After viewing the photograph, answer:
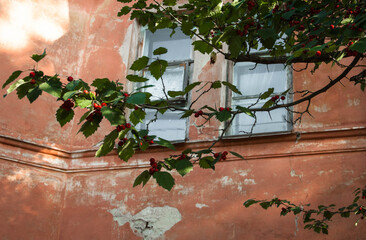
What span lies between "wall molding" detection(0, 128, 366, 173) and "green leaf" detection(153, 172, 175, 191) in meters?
2.74

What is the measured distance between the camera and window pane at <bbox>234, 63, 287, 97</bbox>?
6375 mm

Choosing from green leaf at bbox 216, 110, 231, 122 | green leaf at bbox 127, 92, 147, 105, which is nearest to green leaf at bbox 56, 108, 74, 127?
green leaf at bbox 127, 92, 147, 105

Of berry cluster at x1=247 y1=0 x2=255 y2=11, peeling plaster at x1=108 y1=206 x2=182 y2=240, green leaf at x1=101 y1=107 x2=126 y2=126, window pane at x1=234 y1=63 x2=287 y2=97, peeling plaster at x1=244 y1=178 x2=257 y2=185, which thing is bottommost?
peeling plaster at x1=108 y1=206 x2=182 y2=240

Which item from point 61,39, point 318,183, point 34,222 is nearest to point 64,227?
point 34,222

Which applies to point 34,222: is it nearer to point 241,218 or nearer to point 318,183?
point 241,218

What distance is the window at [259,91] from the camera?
6109 millimetres

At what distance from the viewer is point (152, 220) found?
5.99 m

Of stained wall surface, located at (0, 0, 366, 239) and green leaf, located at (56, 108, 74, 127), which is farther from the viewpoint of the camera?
stained wall surface, located at (0, 0, 366, 239)

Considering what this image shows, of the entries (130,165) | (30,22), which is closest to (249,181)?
(130,165)

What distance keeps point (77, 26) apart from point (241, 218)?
3.79 m

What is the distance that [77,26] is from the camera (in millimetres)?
7449

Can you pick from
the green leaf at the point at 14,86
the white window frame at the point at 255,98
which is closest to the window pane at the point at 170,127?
the white window frame at the point at 255,98

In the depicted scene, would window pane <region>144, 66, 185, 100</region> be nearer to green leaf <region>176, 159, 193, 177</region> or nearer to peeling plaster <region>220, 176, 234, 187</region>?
peeling plaster <region>220, 176, 234, 187</region>

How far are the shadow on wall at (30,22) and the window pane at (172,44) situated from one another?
125 cm
